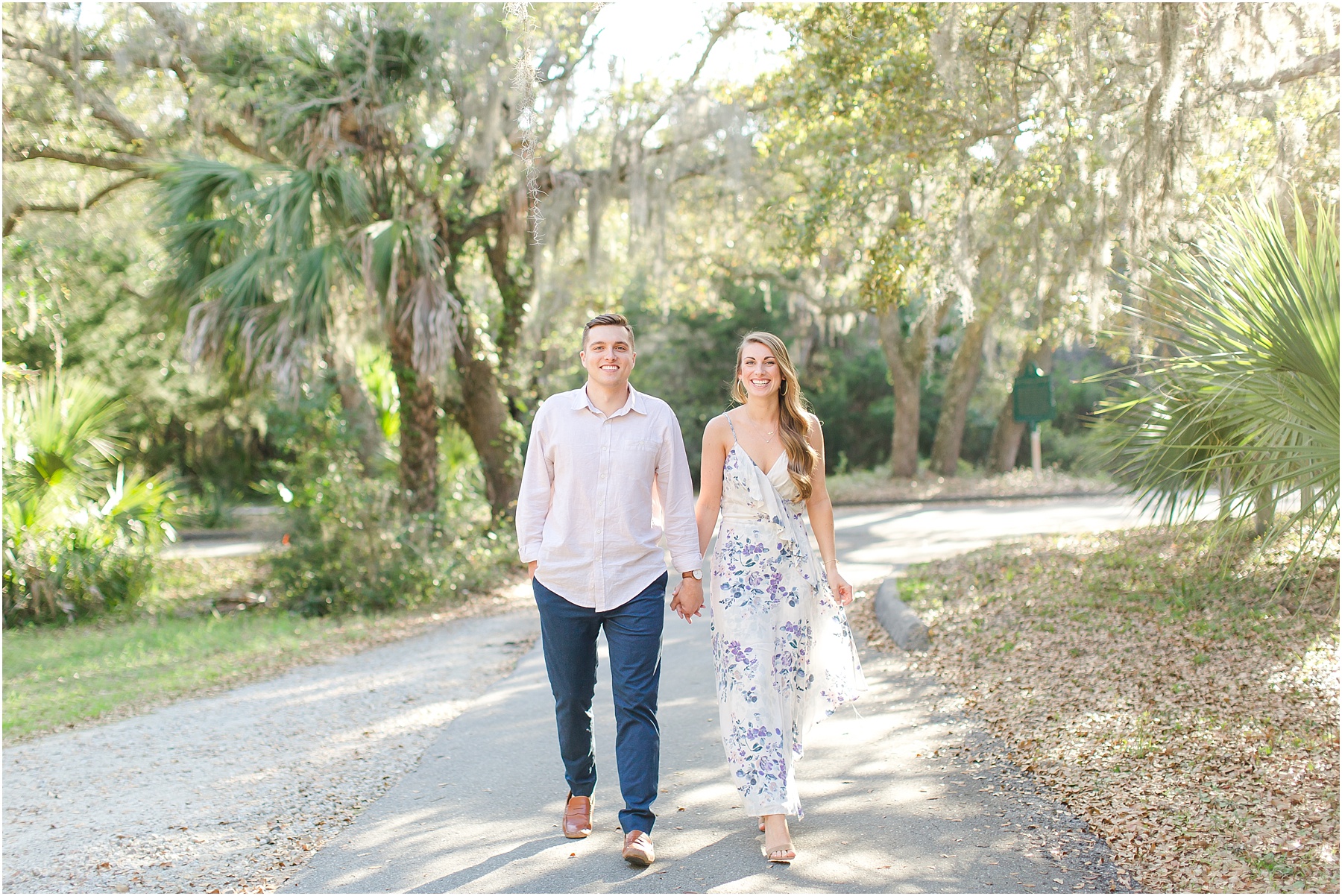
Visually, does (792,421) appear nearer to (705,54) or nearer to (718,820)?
(718,820)

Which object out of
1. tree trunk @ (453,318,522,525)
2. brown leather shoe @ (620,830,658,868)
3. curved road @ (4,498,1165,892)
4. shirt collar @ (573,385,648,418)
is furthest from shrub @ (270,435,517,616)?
brown leather shoe @ (620,830,658,868)

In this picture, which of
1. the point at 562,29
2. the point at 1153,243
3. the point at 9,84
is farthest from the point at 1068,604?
the point at 9,84

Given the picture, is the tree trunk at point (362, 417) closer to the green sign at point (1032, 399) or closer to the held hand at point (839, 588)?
the green sign at point (1032, 399)

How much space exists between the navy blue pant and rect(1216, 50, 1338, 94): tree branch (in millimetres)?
5674

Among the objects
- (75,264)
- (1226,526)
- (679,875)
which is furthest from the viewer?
(75,264)

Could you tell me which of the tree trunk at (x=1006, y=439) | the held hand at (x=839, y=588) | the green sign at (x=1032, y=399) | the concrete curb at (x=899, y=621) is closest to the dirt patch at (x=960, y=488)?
the tree trunk at (x=1006, y=439)

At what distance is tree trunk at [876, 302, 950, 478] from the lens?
19.8 meters

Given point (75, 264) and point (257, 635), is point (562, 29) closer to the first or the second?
point (257, 635)

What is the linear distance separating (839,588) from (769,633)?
14.4 inches

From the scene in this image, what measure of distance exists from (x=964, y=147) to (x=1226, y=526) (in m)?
3.58

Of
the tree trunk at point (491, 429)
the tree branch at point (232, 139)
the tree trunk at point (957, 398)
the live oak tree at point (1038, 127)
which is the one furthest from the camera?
the tree trunk at point (957, 398)

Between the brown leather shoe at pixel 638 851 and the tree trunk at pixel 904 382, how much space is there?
1666cm

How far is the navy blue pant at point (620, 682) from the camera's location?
12.1 feet

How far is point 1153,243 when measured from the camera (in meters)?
6.41
